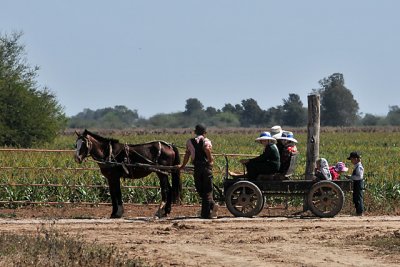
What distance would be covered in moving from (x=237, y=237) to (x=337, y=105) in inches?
5050

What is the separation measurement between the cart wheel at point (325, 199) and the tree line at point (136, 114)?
32476 mm

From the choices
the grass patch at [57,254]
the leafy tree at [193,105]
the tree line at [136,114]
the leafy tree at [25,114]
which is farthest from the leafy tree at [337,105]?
the grass patch at [57,254]

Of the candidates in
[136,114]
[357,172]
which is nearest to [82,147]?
[357,172]

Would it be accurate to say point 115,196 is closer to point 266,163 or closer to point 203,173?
point 203,173

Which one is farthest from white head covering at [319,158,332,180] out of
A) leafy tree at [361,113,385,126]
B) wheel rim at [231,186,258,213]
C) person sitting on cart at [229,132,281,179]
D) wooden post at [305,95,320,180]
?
leafy tree at [361,113,385,126]

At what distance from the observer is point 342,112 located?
144m

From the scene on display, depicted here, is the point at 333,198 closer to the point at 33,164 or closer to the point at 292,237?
the point at 292,237

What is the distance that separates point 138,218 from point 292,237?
450 cm

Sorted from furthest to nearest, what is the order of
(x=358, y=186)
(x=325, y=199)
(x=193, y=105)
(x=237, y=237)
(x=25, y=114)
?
(x=193, y=105), (x=25, y=114), (x=358, y=186), (x=325, y=199), (x=237, y=237)

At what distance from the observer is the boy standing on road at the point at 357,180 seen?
70.6 feet

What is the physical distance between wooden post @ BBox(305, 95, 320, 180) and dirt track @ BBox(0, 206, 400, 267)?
1.51m

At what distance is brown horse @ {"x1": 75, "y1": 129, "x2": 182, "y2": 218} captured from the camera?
20.9 m

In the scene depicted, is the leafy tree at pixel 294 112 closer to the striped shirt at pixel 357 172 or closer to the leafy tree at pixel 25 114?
the leafy tree at pixel 25 114

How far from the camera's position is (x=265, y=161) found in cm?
2062
